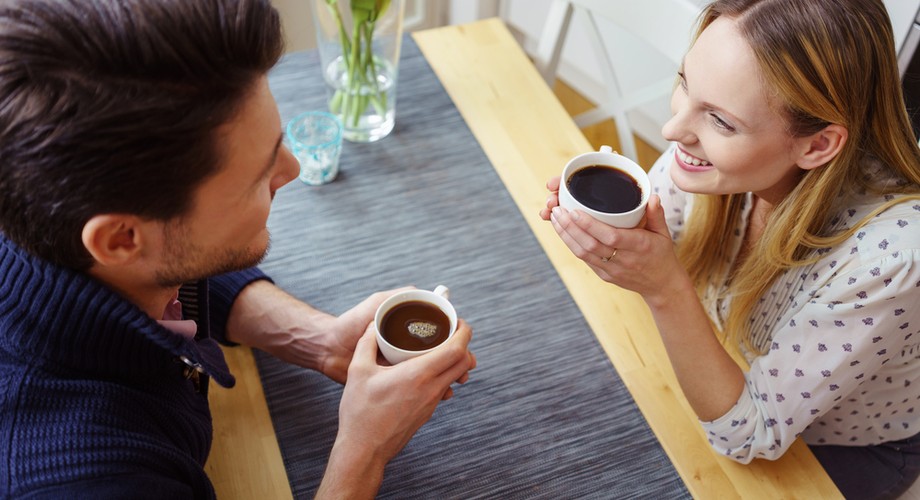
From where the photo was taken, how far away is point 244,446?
3.46 feet

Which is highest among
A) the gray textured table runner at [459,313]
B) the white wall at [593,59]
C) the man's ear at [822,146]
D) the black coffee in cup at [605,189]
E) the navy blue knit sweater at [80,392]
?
the man's ear at [822,146]

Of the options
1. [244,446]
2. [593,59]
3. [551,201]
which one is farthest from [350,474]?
[593,59]

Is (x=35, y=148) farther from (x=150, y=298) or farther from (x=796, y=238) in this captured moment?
(x=796, y=238)

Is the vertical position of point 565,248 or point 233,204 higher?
point 233,204

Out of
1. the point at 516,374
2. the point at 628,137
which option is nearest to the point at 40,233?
the point at 516,374

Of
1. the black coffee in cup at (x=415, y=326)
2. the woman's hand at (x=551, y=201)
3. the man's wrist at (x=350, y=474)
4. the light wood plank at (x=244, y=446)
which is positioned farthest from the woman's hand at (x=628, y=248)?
the light wood plank at (x=244, y=446)

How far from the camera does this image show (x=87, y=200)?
Answer: 29.8 inches

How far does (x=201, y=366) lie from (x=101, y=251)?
21cm

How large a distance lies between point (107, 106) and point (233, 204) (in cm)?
19

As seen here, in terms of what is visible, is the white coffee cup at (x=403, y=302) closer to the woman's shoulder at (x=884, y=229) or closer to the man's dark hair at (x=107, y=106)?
the man's dark hair at (x=107, y=106)

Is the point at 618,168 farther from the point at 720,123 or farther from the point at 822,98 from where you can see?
the point at 822,98

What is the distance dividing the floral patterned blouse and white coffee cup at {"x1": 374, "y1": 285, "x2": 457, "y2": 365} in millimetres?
409

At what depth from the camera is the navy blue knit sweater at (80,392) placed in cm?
77

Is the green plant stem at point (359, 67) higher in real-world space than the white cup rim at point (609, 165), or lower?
lower
